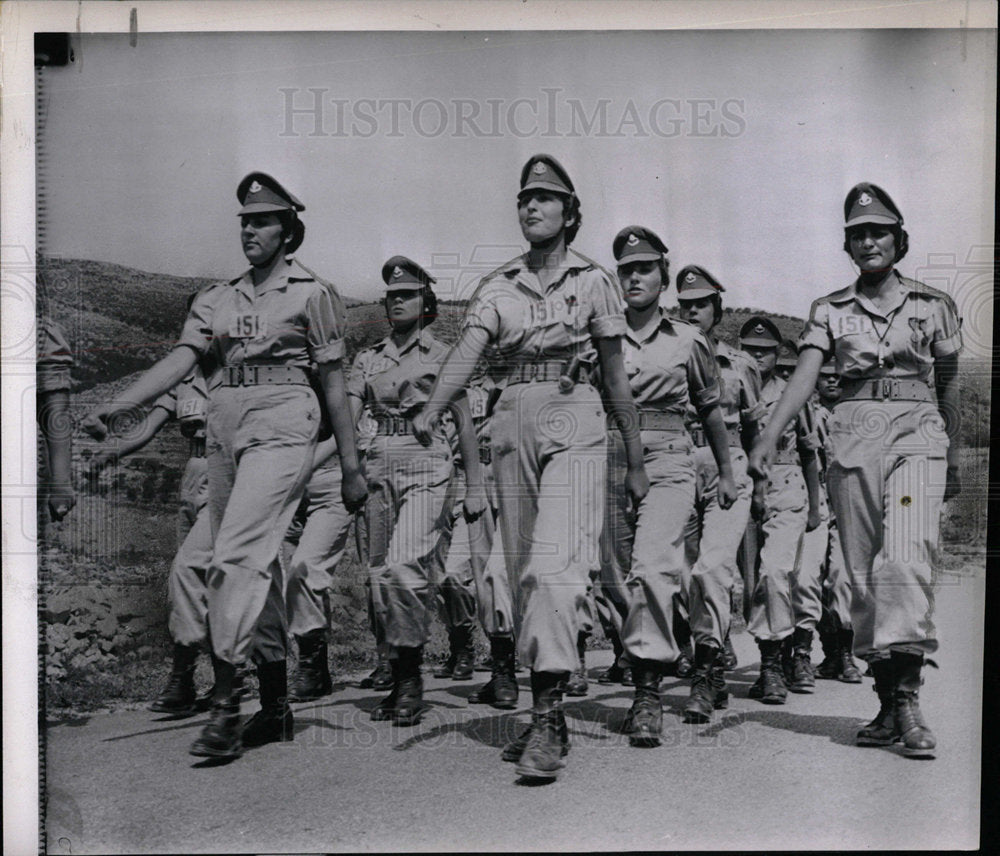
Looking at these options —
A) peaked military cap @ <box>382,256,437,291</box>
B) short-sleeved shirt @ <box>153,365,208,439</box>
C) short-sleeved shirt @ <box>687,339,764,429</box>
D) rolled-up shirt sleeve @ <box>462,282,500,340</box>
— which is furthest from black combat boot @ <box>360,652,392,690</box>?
short-sleeved shirt @ <box>687,339,764,429</box>

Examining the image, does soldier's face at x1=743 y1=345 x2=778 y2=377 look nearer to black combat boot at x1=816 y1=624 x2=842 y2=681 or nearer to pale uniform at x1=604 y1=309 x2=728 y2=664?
pale uniform at x1=604 y1=309 x2=728 y2=664

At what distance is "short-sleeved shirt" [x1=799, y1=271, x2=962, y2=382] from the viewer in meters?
4.77

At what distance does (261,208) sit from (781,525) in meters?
2.54

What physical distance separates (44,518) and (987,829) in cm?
409

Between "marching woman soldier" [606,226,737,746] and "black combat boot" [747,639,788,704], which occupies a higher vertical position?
"marching woman soldier" [606,226,737,746]

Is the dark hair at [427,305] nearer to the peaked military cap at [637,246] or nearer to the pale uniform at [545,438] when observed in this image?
the pale uniform at [545,438]

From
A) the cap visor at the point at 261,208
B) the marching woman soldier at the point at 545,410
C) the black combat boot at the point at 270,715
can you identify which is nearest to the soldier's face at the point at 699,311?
the marching woman soldier at the point at 545,410

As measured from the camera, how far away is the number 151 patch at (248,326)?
4.61 m

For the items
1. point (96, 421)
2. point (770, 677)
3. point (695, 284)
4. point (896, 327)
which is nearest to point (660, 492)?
point (695, 284)

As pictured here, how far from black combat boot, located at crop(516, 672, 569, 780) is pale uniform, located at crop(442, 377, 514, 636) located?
11.1 inches

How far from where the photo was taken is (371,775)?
4.62 meters

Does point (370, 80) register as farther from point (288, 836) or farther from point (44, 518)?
point (288, 836)

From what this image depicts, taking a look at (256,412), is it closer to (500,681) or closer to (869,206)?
(500,681)

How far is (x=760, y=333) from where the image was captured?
4.80m
